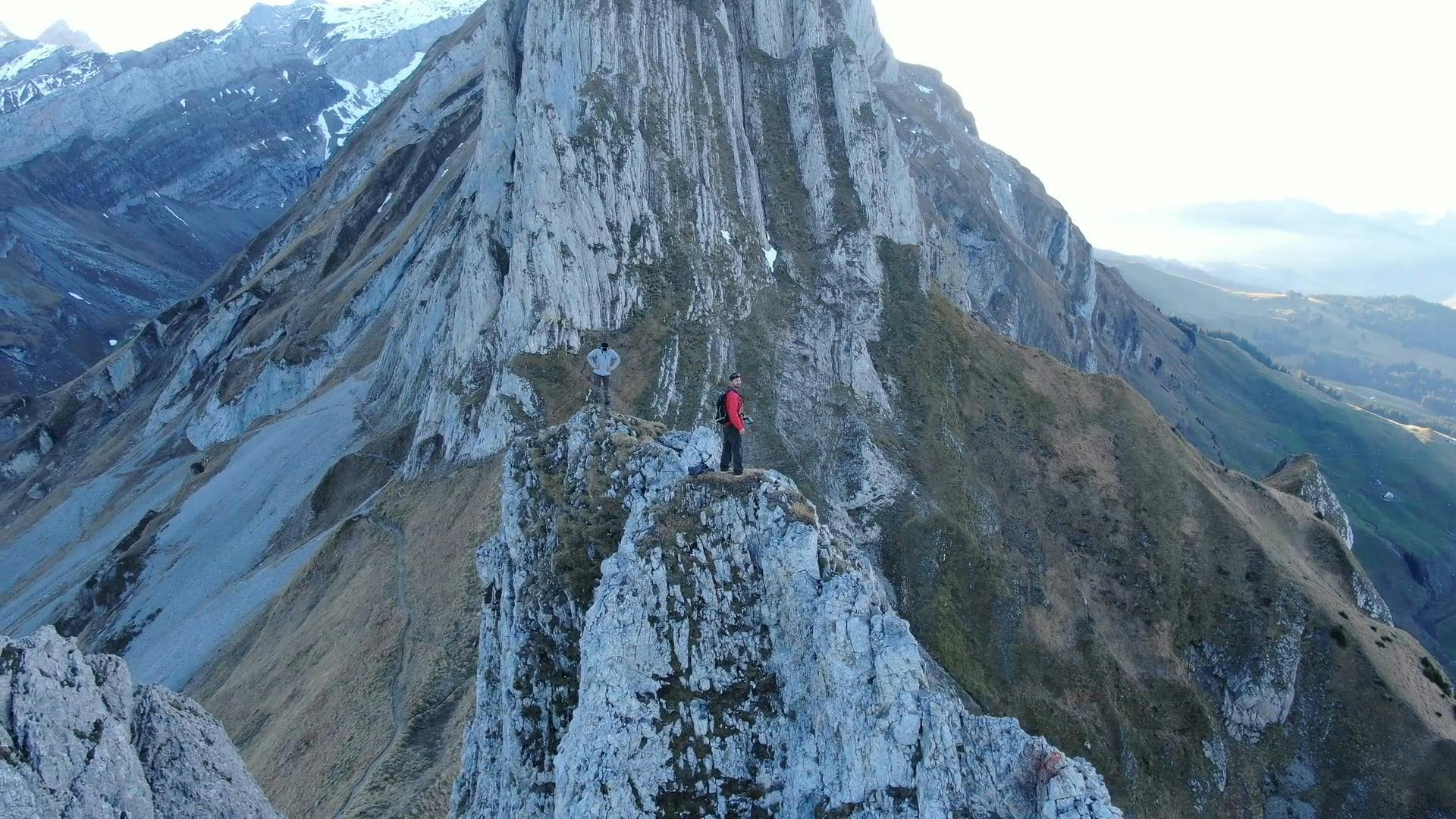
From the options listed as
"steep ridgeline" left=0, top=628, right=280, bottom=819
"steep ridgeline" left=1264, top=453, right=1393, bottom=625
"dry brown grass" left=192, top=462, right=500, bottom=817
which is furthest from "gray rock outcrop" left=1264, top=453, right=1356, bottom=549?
"steep ridgeline" left=0, top=628, right=280, bottom=819

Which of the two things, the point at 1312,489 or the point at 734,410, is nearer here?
the point at 734,410

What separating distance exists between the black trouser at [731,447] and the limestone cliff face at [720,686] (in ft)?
5.58

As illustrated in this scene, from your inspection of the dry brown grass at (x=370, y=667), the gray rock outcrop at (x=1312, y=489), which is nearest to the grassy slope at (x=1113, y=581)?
the gray rock outcrop at (x=1312, y=489)

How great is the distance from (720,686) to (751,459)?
4188cm

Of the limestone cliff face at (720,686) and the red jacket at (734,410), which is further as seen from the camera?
the red jacket at (734,410)

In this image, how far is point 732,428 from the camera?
23.7 meters

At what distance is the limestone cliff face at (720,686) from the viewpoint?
17156 millimetres

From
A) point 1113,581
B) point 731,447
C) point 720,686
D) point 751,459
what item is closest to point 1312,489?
point 1113,581

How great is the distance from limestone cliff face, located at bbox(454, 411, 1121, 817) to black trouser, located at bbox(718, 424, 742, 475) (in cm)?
170

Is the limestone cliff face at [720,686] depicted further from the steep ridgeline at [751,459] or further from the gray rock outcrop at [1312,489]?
the gray rock outcrop at [1312,489]

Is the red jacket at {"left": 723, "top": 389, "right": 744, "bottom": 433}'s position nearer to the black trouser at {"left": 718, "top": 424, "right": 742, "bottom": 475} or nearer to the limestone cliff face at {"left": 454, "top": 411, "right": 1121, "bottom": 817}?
the black trouser at {"left": 718, "top": 424, "right": 742, "bottom": 475}

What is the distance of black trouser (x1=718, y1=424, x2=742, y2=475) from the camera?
23.8m

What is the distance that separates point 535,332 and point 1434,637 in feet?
552

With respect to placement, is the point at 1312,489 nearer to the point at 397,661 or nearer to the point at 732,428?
the point at 732,428
